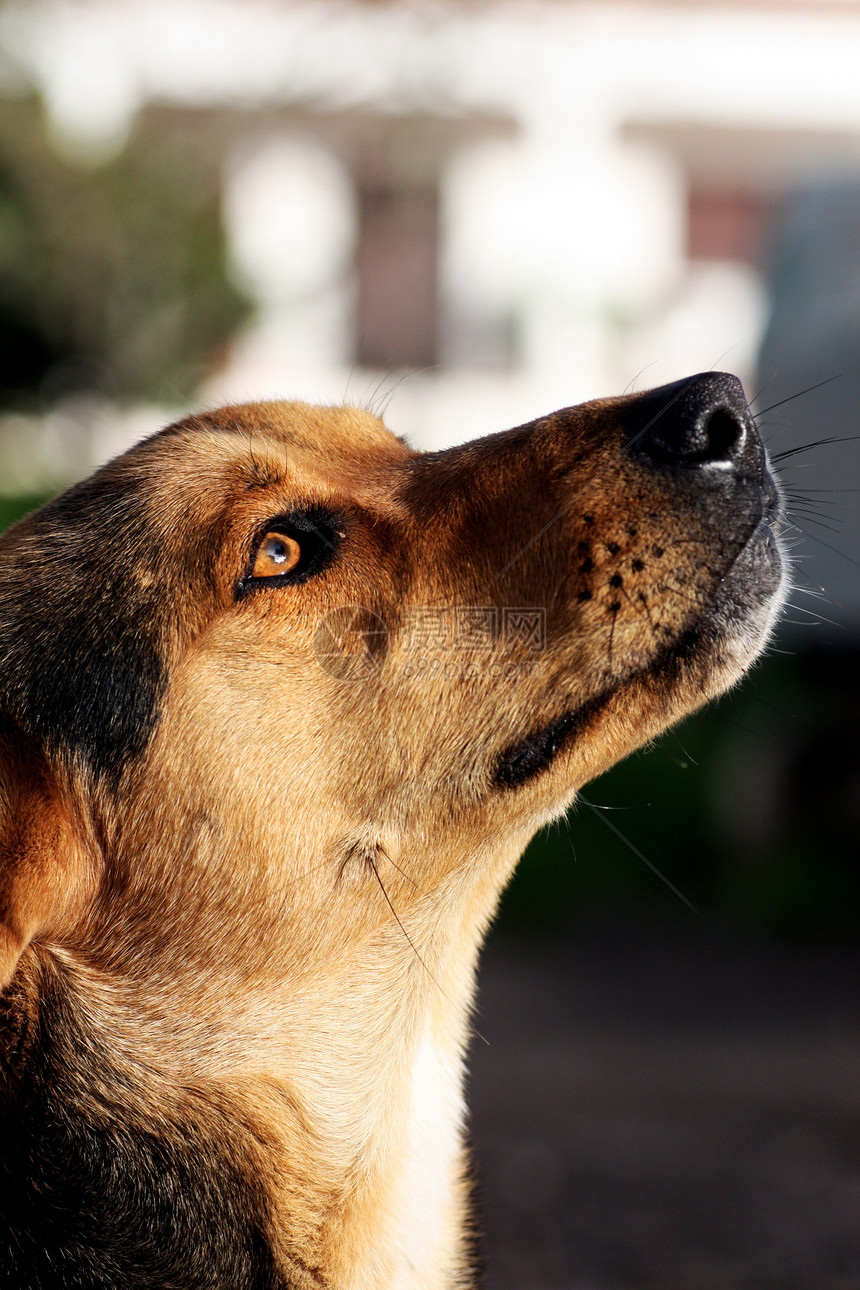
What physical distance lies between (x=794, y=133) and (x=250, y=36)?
7920 millimetres

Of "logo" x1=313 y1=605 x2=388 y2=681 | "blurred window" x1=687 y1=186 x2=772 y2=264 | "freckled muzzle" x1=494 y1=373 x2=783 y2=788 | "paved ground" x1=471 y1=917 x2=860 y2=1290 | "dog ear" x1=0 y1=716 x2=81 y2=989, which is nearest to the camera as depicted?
"dog ear" x1=0 y1=716 x2=81 y2=989

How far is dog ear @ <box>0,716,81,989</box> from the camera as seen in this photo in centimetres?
244

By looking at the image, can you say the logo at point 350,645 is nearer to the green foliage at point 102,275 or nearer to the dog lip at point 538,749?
the dog lip at point 538,749

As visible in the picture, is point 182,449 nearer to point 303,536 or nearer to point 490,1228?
point 303,536

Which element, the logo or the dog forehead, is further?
the dog forehead

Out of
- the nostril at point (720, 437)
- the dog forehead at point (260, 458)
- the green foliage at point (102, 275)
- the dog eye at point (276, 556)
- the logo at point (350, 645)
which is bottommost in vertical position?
the green foliage at point (102, 275)

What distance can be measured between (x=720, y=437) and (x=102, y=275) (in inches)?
346

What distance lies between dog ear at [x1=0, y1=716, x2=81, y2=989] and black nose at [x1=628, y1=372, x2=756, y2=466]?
1.50 metres

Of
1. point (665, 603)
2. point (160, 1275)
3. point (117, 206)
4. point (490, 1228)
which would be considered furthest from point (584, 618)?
point (117, 206)

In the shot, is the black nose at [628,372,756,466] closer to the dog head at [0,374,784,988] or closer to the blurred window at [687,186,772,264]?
the dog head at [0,374,784,988]

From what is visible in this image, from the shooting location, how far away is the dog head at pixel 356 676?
2.58m

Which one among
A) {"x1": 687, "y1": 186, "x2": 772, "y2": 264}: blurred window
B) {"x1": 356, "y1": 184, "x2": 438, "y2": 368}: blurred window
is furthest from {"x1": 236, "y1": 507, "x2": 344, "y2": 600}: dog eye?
{"x1": 687, "y1": 186, "x2": 772, "y2": 264}: blurred window

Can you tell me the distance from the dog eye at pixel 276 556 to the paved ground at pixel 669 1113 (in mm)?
2561

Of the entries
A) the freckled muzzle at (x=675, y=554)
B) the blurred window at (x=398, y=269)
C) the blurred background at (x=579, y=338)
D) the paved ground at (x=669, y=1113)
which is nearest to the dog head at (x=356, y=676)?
the freckled muzzle at (x=675, y=554)
